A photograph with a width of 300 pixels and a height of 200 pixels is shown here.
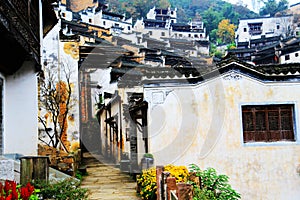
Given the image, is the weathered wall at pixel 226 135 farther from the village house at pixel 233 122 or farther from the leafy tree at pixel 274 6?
the leafy tree at pixel 274 6

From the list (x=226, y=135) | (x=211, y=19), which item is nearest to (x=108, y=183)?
(x=226, y=135)

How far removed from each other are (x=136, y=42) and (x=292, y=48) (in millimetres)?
17469

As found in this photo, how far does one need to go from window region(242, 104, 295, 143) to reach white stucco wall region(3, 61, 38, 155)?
5364mm

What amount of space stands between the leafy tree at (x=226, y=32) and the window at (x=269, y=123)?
188 ft

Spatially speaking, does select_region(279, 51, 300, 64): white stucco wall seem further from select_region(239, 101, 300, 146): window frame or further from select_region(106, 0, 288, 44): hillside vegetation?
select_region(106, 0, 288, 44): hillside vegetation

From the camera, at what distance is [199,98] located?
10305mm

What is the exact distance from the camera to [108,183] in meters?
11.3

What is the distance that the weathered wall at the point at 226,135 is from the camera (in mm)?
10125

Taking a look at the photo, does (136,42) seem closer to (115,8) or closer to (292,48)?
(292,48)

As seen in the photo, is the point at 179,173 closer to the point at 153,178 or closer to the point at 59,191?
the point at 153,178

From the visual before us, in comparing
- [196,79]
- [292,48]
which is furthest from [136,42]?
[196,79]

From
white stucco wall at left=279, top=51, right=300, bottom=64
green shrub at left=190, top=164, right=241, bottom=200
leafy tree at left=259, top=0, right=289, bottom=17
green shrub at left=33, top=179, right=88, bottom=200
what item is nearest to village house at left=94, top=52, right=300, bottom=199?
green shrub at left=190, top=164, right=241, bottom=200

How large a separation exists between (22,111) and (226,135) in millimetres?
5139

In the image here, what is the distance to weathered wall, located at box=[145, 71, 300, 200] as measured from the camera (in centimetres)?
1012
